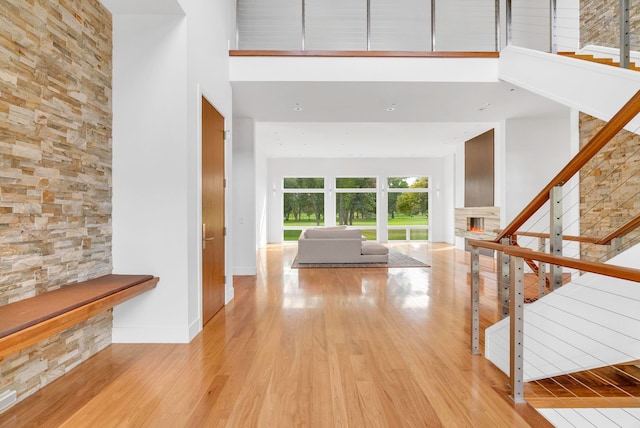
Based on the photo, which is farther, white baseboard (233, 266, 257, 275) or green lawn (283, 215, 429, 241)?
green lawn (283, 215, 429, 241)

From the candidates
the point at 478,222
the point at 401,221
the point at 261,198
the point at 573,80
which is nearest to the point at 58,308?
the point at 573,80

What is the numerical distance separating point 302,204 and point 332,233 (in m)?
5.22

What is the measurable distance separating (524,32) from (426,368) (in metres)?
6.72

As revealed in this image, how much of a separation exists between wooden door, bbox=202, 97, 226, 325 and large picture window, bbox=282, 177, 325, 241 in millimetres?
8147

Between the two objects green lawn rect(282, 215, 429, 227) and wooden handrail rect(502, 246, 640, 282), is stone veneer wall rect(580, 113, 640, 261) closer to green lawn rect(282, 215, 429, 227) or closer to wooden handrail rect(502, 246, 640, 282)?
wooden handrail rect(502, 246, 640, 282)

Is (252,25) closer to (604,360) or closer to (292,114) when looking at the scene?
(292,114)

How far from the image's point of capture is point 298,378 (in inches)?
92.0

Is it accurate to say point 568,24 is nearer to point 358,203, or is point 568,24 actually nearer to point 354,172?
point 354,172

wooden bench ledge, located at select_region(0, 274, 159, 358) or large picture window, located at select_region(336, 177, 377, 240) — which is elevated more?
large picture window, located at select_region(336, 177, 377, 240)

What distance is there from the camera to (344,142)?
378 inches

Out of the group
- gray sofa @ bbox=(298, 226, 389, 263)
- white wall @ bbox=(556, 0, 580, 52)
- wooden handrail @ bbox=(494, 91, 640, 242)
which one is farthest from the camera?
gray sofa @ bbox=(298, 226, 389, 263)

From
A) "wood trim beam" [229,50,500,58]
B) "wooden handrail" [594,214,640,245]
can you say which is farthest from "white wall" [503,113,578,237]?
"wooden handrail" [594,214,640,245]

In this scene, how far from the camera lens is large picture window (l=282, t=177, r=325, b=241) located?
487 inches

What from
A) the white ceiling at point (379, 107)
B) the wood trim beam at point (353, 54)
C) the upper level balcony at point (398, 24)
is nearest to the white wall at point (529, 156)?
the white ceiling at point (379, 107)
